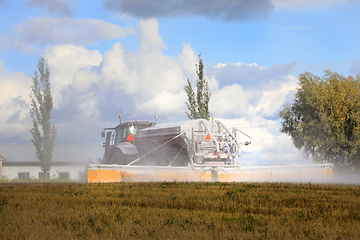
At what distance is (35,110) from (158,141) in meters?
23.9

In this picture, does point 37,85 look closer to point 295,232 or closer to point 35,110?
point 35,110

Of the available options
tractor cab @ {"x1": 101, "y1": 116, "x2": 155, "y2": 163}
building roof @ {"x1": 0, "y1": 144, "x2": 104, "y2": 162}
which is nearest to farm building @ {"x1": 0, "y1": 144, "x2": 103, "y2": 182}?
building roof @ {"x1": 0, "y1": 144, "x2": 104, "y2": 162}

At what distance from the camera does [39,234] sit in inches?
225

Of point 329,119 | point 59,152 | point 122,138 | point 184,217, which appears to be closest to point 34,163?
point 59,152

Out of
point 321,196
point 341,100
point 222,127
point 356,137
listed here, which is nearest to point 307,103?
point 341,100

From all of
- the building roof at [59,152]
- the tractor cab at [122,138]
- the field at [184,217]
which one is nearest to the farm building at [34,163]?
the building roof at [59,152]

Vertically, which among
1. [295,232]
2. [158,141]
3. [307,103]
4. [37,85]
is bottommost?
[295,232]

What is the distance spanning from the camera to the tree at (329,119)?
28703 mm

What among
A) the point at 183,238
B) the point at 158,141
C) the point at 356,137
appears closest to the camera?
the point at 183,238

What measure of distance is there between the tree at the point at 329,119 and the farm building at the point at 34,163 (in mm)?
21810

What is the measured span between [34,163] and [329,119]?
31.6 metres

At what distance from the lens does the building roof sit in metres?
44.9

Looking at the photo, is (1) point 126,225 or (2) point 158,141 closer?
(1) point 126,225

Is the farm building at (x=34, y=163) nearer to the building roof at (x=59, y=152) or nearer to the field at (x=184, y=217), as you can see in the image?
A: the building roof at (x=59, y=152)
